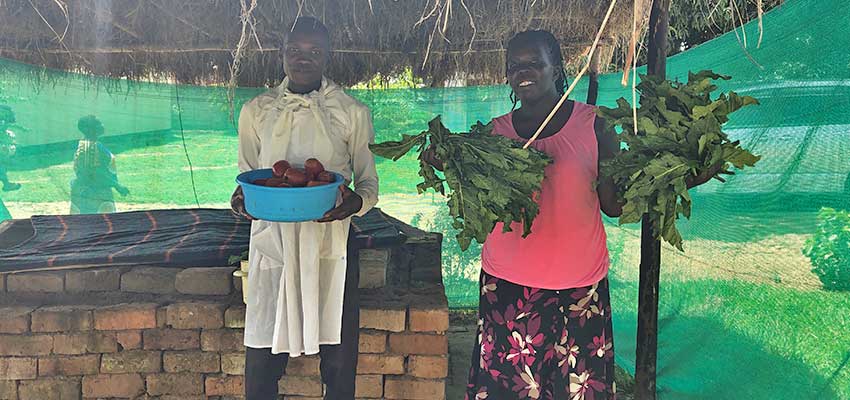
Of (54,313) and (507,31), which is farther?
(507,31)

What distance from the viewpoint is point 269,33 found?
12.0ft

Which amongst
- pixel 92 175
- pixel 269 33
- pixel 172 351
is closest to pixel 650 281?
pixel 172 351

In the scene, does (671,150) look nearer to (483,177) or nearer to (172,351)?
(483,177)

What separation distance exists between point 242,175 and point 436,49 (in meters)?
2.35

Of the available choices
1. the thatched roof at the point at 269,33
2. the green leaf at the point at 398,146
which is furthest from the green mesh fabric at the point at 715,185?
the green leaf at the point at 398,146

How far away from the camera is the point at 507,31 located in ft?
11.9

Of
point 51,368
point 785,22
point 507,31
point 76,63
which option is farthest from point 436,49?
point 51,368

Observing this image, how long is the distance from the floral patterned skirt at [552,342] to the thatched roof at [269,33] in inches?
48.5

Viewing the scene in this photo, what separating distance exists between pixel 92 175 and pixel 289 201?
3.47m

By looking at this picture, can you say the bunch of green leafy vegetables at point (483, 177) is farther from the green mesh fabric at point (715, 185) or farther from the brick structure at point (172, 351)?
the brick structure at point (172, 351)

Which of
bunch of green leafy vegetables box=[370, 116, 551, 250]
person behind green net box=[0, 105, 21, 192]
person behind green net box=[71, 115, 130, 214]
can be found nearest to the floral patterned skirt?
bunch of green leafy vegetables box=[370, 116, 551, 250]

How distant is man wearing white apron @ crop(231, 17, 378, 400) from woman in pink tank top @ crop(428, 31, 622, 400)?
1.80 feet

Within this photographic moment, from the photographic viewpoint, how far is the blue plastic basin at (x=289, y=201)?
1958mm

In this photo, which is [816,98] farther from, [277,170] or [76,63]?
[76,63]
